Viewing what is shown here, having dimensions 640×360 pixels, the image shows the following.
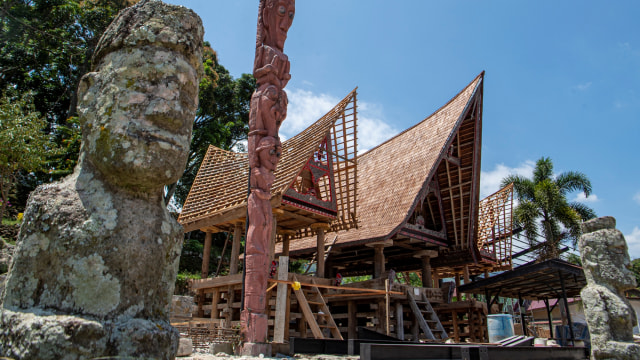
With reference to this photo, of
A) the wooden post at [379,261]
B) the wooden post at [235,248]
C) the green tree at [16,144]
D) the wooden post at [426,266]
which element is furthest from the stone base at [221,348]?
the wooden post at [426,266]

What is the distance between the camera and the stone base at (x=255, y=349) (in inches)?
278

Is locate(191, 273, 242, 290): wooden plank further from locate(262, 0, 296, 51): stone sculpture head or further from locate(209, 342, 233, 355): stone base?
locate(262, 0, 296, 51): stone sculpture head

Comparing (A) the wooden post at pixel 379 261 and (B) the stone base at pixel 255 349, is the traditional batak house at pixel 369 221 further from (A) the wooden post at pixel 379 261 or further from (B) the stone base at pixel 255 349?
(B) the stone base at pixel 255 349

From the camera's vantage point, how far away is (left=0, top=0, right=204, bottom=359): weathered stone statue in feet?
5.77

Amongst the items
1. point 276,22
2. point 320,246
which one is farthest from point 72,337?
point 320,246

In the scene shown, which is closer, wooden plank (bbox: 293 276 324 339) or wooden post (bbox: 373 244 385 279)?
wooden plank (bbox: 293 276 324 339)

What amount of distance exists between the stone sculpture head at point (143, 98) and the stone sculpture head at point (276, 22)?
277 inches

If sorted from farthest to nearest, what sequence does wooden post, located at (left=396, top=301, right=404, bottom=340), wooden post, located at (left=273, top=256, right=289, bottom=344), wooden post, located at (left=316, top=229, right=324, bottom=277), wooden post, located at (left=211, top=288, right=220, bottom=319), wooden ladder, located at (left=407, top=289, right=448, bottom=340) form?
wooden post, located at (left=316, top=229, right=324, bottom=277) < wooden post, located at (left=211, top=288, right=220, bottom=319) < wooden post, located at (left=396, top=301, right=404, bottom=340) < wooden ladder, located at (left=407, top=289, right=448, bottom=340) < wooden post, located at (left=273, top=256, right=289, bottom=344)

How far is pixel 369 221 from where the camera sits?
14352mm

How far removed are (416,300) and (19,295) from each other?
12086mm

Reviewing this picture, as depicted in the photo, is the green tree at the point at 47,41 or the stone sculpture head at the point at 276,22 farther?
the green tree at the point at 47,41

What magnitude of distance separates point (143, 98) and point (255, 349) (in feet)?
19.4

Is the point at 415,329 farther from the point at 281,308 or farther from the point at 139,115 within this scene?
the point at 139,115

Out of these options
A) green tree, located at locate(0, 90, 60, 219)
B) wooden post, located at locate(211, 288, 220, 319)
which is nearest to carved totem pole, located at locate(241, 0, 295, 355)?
wooden post, located at locate(211, 288, 220, 319)
